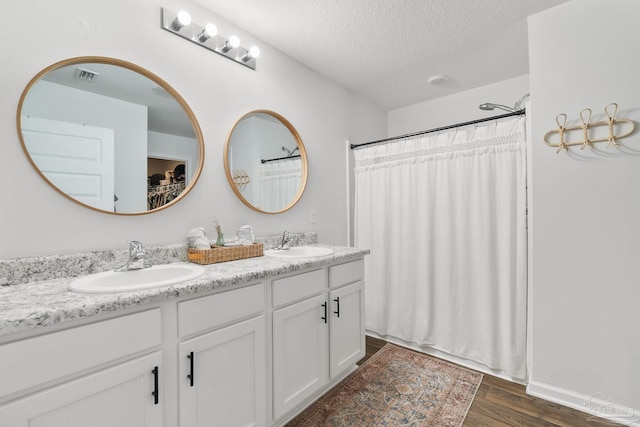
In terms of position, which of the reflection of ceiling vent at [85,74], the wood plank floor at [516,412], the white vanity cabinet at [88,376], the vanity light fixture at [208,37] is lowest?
the wood plank floor at [516,412]

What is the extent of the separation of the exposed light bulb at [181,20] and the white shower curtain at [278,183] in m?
0.92

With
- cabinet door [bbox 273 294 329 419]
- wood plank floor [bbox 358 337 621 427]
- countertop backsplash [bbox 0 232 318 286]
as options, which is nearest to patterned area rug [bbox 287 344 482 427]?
wood plank floor [bbox 358 337 621 427]

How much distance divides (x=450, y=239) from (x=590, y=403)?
1170mm

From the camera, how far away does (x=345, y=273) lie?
1.90m

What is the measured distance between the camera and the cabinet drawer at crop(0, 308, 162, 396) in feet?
2.49

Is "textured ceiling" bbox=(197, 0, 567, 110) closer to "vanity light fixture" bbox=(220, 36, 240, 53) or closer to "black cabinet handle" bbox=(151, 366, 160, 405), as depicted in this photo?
"vanity light fixture" bbox=(220, 36, 240, 53)

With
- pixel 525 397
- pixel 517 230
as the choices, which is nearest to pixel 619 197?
pixel 517 230

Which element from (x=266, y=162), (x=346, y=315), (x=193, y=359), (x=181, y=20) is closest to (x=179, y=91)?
(x=181, y=20)

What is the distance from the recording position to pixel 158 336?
3.37 feet

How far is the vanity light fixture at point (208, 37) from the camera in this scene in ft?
5.17

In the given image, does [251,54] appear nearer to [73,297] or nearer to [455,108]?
[73,297]

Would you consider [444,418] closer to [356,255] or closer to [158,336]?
[356,255]

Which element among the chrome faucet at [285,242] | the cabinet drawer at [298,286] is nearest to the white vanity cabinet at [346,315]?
the cabinet drawer at [298,286]

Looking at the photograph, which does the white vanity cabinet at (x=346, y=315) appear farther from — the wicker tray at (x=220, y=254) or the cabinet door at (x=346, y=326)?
the wicker tray at (x=220, y=254)
